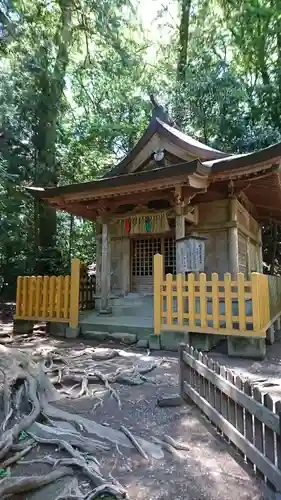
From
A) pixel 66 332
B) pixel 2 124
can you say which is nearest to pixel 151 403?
pixel 66 332

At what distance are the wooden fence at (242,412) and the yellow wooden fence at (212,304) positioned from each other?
277 centimetres

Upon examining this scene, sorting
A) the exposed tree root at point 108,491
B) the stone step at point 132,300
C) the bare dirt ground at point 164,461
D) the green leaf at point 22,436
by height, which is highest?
the stone step at point 132,300

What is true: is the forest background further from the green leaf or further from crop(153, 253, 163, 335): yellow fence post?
the green leaf

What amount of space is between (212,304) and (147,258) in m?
4.28

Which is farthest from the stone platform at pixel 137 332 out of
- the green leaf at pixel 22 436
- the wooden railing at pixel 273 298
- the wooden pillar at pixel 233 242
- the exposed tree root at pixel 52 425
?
the green leaf at pixel 22 436

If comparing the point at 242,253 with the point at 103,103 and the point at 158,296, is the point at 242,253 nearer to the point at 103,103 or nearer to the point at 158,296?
the point at 158,296

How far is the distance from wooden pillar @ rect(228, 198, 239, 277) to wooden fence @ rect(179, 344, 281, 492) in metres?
5.46

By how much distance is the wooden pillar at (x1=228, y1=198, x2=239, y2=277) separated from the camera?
8.76 metres

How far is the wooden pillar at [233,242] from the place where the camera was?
876 centimetres

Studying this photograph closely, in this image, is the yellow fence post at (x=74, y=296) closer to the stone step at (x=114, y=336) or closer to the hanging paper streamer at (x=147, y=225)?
the stone step at (x=114, y=336)

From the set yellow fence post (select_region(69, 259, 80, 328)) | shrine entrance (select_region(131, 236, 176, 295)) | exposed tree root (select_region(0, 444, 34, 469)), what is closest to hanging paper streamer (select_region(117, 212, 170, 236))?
shrine entrance (select_region(131, 236, 176, 295))

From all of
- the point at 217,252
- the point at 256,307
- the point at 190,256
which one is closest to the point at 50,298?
the point at 190,256

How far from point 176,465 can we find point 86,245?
15.6m

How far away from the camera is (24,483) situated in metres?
2.16
